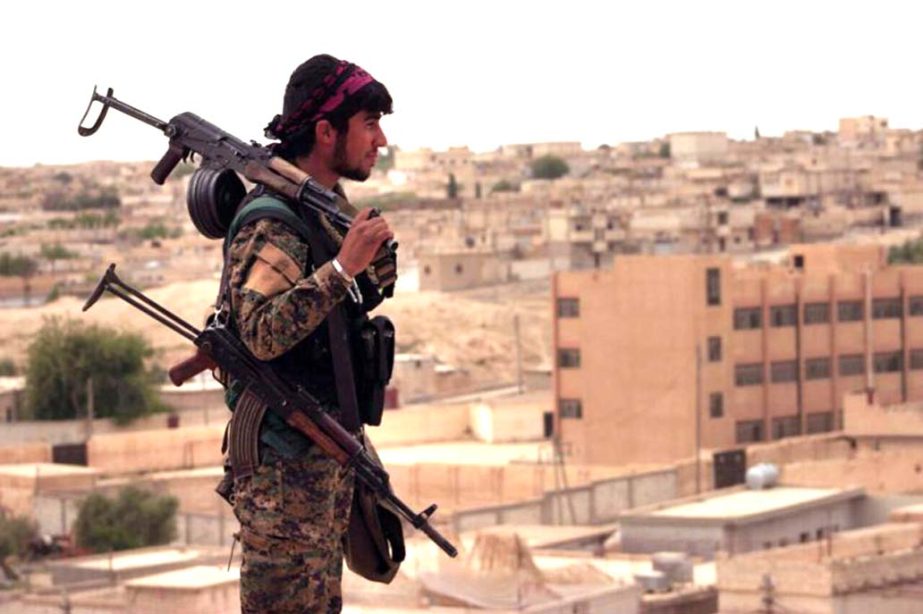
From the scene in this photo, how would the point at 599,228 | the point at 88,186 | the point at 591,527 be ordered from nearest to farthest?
the point at 591,527, the point at 599,228, the point at 88,186

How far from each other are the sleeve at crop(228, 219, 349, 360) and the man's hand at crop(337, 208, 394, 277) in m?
0.02

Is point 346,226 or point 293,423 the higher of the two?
point 346,226

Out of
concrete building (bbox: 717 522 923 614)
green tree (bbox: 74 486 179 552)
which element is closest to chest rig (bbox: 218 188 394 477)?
concrete building (bbox: 717 522 923 614)

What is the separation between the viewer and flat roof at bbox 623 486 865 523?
33094mm

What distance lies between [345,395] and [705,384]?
1586 inches

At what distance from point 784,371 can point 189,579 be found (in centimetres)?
2263

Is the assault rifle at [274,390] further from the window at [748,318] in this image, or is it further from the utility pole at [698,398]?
the window at [748,318]

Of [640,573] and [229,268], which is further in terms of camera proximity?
[640,573]

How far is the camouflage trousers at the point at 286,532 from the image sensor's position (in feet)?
15.7

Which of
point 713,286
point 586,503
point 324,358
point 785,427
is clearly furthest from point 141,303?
point 785,427

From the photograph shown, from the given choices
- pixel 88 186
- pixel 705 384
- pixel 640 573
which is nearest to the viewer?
pixel 640 573

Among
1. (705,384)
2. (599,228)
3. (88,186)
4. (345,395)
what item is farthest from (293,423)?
(88,186)

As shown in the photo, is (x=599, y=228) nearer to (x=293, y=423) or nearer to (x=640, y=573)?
(x=640, y=573)

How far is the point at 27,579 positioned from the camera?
32.3m
